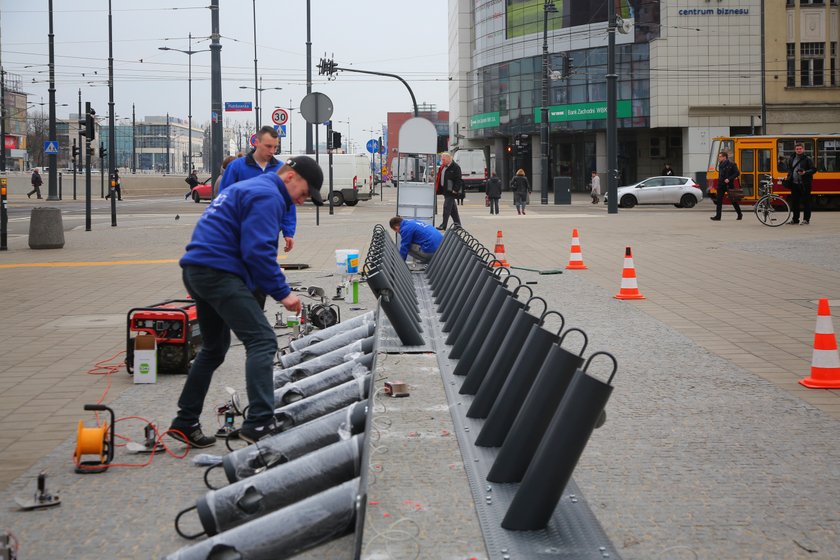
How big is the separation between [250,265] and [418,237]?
30.4 ft

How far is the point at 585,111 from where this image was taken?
67.3m

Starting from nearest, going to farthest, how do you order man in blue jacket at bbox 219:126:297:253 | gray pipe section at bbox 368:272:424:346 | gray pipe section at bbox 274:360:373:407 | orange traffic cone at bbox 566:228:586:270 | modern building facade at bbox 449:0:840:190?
gray pipe section at bbox 274:360:373:407
gray pipe section at bbox 368:272:424:346
man in blue jacket at bbox 219:126:297:253
orange traffic cone at bbox 566:228:586:270
modern building facade at bbox 449:0:840:190

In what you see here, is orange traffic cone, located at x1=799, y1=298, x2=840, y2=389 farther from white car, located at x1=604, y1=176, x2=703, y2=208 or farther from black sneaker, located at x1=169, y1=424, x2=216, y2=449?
white car, located at x1=604, y1=176, x2=703, y2=208

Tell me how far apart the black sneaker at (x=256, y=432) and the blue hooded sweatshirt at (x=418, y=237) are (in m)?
9.15

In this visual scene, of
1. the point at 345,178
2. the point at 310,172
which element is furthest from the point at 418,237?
the point at 345,178

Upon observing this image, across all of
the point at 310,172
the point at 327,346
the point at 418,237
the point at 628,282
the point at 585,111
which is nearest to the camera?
the point at 310,172

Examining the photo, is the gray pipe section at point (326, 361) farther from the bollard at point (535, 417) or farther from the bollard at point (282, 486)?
the bollard at point (535, 417)

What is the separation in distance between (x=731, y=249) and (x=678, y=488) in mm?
15527

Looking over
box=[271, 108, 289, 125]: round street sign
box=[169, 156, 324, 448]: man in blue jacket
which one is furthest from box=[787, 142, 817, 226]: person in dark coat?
box=[169, 156, 324, 448]: man in blue jacket

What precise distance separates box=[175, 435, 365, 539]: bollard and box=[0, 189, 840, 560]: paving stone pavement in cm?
16

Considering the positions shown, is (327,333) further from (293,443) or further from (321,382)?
(293,443)

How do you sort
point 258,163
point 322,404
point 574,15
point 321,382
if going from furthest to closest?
point 574,15 < point 258,163 < point 321,382 < point 322,404

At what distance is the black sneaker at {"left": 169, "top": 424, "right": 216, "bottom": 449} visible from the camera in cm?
610

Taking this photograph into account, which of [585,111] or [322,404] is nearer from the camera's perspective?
[322,404]
